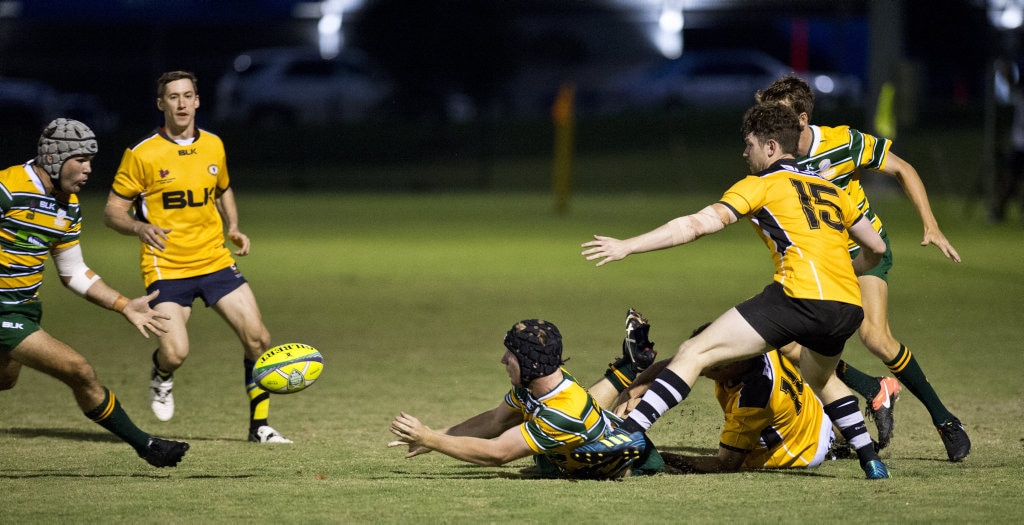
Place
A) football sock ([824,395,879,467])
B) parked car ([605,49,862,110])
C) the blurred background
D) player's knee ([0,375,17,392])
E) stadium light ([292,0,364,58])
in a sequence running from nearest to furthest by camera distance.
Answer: football sock ([824,395,879,467]) < player's knee ([0,375,17,392]) < the blurred background < parked car ([605,49,862,110]) < stadium light ([292,0,364,58])

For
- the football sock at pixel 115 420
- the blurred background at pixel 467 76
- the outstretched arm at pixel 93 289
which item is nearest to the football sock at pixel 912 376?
the outstretched arm at pixel 93 289

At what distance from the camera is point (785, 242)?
6180 millimetres

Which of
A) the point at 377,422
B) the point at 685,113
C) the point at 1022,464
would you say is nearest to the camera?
the point at 1022,464

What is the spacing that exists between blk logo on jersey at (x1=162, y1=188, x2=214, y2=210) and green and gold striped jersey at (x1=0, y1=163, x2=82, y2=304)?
140 cm

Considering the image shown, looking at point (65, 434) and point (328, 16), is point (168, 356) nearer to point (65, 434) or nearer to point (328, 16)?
point (65, 434)

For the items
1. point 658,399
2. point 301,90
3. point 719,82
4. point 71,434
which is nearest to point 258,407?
point 71,434

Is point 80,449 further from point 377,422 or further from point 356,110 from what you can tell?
point 356,110

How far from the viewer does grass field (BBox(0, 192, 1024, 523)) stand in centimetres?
586

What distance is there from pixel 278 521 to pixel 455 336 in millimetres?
6270

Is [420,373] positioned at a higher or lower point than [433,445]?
lower

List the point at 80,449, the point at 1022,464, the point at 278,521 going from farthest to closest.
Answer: the point at 80,449
the point at 1022,464
the point at 278,521

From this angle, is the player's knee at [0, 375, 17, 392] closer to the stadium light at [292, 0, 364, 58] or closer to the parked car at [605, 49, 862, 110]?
the parked car at [605, 49, 862, 110]

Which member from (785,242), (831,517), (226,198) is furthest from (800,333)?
(226,198)

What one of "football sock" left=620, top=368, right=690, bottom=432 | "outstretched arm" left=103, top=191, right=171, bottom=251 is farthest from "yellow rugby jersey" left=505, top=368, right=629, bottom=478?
"outstretched arm" left=103, top=191, right=171, bottom=251
